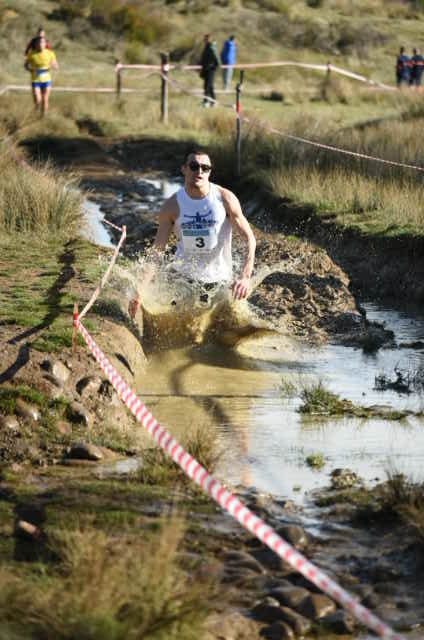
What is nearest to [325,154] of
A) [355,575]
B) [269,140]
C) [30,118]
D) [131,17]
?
[269,140]

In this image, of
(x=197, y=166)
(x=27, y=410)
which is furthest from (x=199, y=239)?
(x=27, y=410)

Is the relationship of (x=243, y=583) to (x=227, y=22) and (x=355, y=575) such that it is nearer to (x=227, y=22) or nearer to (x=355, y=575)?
(x=355, y=575)

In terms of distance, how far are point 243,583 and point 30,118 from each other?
67.8ft

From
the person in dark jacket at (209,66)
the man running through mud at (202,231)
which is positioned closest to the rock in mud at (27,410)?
the man running through mud at (202,231)

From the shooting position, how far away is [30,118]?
83.4ft

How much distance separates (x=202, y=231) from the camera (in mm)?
10812

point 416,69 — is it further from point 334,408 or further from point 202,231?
point 334,408

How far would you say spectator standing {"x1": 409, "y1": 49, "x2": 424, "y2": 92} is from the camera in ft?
122

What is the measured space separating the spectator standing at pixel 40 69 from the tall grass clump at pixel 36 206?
37.7 ft

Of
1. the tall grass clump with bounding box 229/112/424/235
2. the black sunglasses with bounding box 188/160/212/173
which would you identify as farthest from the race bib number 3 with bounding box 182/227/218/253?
the tall grass clump with bounding box 229/112/424/235

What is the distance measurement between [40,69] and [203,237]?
55.0 feet

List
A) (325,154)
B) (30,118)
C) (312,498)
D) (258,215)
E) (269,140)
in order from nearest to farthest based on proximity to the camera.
→ 1. (312,498)
2. (258,215)
3. (325,154)
4. (269,140)
5. (30,118)

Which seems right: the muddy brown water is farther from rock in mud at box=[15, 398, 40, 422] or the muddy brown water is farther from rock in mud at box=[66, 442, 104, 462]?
rock in mud at box=[15, 398, 40, 422]

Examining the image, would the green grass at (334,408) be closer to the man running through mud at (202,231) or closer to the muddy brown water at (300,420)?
the muddy brown water at (300,420)
